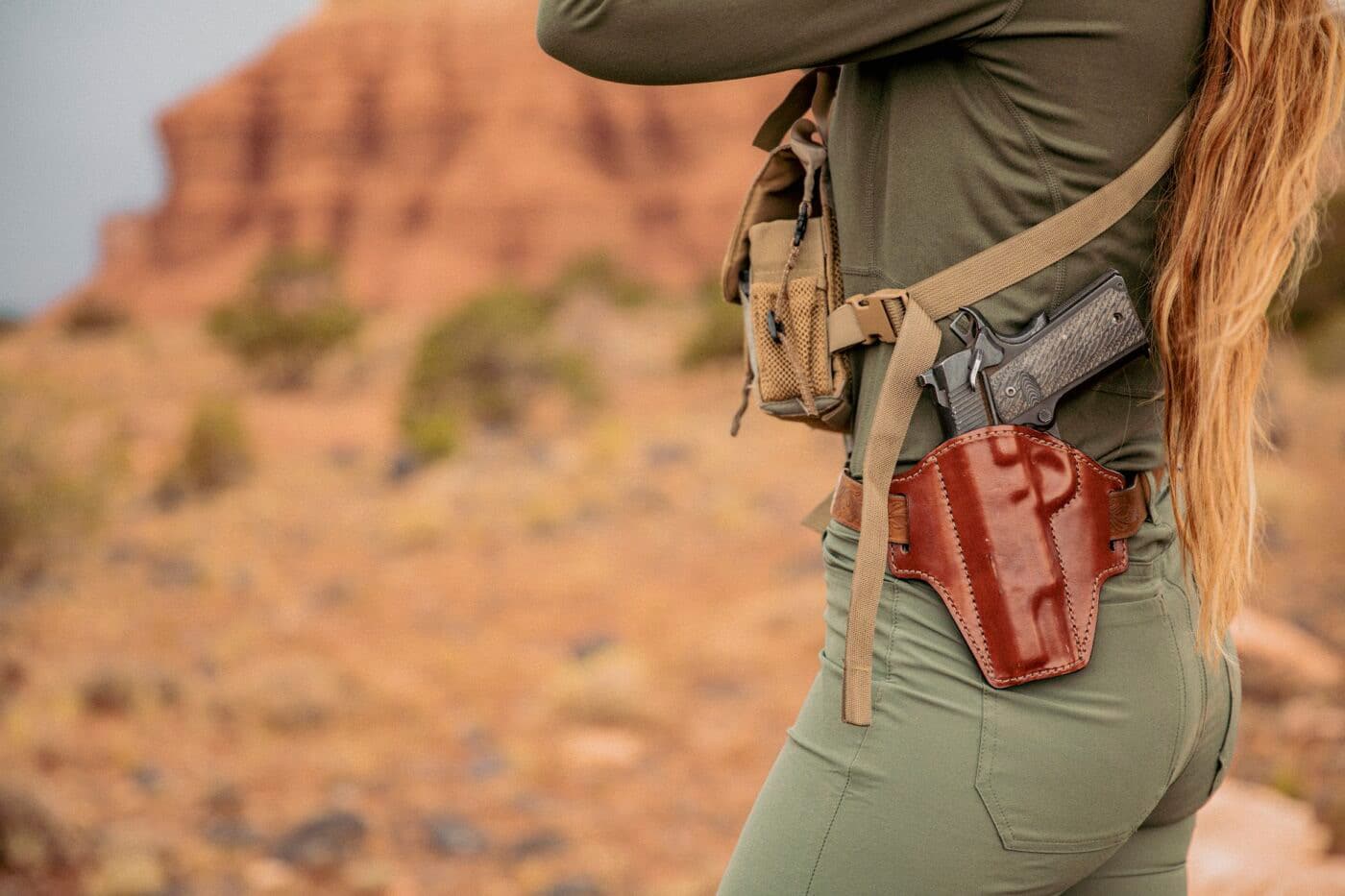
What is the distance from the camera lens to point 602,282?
91.4ft

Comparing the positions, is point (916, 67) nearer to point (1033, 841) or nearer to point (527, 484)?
point (1033, 841)

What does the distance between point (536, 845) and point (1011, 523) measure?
3384mm

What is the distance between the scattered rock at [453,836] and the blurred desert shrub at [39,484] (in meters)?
3.84

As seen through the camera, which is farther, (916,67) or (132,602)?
(132,602)

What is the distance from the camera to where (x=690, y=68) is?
3.12 feet

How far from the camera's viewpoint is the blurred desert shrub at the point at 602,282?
25.6 metres

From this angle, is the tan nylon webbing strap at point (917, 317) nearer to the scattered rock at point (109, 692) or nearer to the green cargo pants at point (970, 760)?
the green cargo pants at point (970, 760)

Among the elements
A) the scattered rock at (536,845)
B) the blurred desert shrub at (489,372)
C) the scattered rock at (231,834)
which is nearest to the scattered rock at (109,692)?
the scattered rock at (231,834)

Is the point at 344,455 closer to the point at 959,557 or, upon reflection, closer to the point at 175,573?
the point at 175,573

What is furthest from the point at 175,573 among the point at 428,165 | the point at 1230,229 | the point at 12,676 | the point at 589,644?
the point at 428,165

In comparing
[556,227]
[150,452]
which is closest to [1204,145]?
[150,452]

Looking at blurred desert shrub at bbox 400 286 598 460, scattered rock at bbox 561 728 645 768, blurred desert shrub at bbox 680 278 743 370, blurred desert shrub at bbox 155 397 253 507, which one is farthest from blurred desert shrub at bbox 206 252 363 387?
scattered rock at bbox 561 728 645 768

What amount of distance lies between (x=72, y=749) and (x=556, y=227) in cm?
3781

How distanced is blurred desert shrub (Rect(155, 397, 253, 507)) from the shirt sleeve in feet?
34.8
